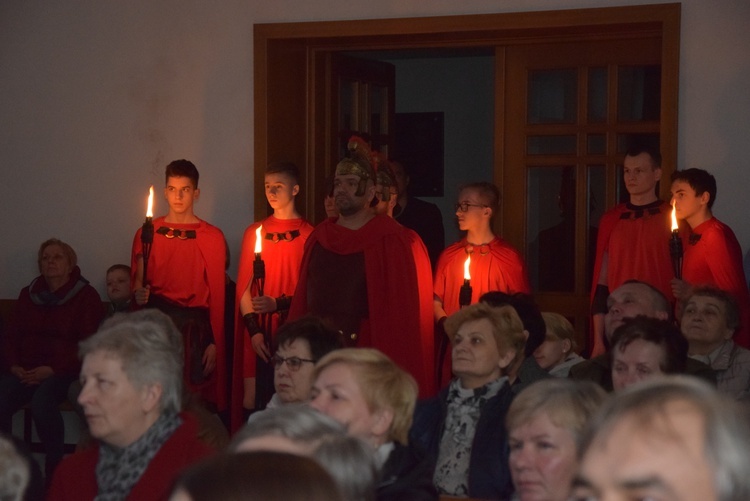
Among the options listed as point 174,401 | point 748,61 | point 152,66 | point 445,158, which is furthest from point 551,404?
point 445,158

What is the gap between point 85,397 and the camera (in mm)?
2996

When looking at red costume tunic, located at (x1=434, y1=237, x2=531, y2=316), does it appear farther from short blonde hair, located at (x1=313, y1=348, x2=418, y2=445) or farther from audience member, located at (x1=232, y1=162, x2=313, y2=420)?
short blonde hair, located at (x1=313, y1=348, x2=418, y2=445)

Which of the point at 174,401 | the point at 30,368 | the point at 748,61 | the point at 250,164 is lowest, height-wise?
the point at 30,368

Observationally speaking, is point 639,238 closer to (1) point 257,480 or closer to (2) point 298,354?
(2) point 298,354

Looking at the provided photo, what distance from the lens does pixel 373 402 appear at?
2986mm

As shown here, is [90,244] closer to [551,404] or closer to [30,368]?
[30,368]

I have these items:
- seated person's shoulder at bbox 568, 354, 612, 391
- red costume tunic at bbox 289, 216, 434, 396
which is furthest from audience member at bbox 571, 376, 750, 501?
red costume tunic at bbox 289, 216, 434, 396

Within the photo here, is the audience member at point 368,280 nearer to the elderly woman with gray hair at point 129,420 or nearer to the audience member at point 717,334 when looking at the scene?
the audience member at point 717,334

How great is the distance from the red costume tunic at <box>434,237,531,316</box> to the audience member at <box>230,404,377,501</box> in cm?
406

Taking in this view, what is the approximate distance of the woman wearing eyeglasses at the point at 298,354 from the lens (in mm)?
3848

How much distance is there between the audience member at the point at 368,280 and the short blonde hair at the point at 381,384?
8.10 feet

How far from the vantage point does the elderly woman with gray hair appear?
2.88 m

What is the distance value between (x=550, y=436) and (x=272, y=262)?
3.72 metres

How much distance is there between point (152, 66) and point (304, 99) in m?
0.90
